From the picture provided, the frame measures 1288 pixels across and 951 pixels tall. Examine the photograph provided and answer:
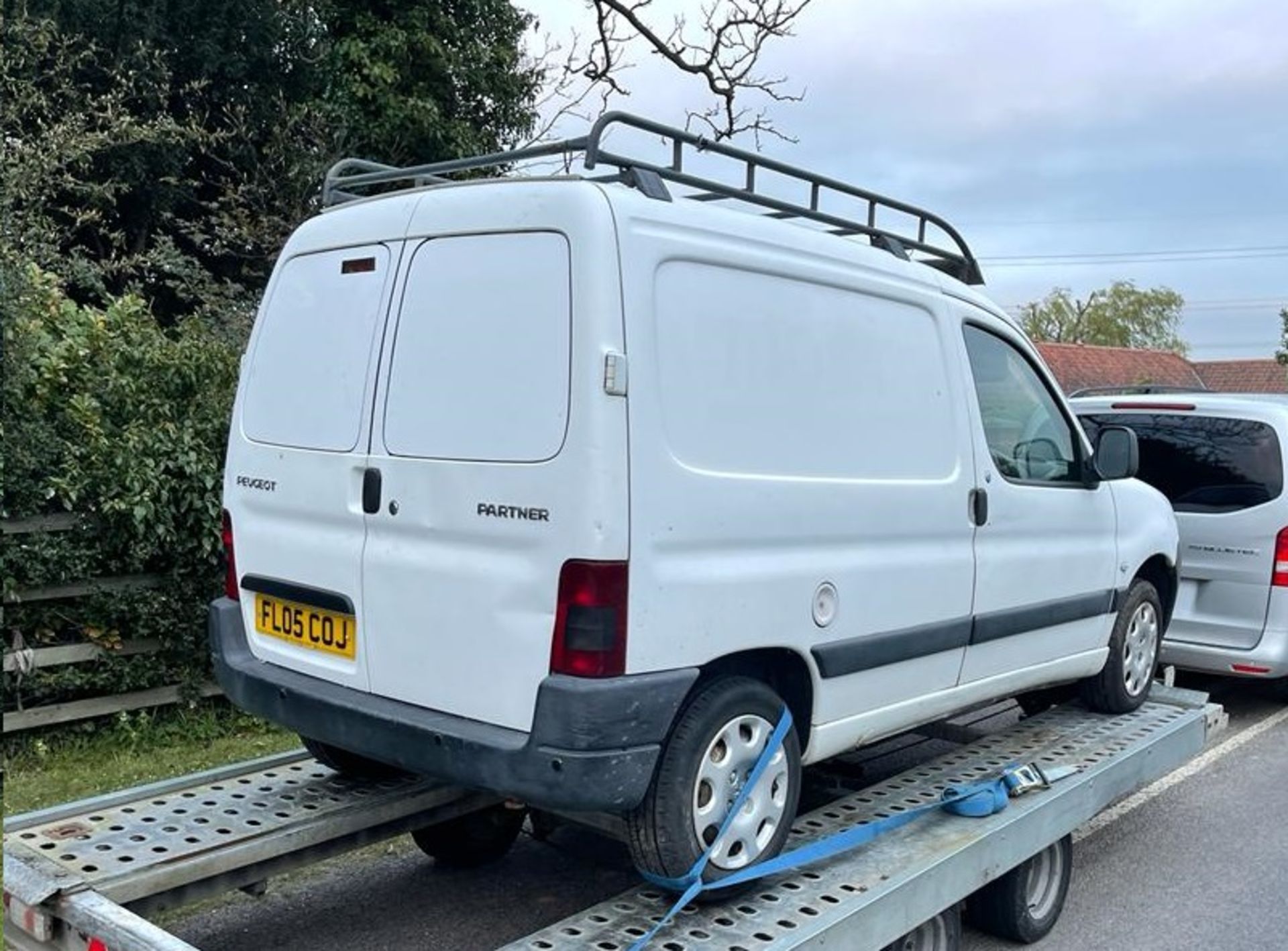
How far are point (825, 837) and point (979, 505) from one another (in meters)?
1.33

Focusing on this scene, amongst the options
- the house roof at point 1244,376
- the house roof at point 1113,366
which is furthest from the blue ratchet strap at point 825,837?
the house roof at point 1244,376

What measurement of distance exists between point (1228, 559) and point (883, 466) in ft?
12.6

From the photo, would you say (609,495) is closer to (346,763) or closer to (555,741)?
(555,741)

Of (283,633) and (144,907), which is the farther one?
(283,633)

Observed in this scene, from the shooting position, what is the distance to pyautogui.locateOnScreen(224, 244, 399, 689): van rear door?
330 centimetres

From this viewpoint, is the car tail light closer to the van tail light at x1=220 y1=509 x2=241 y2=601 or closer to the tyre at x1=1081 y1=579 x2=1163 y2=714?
the van tail light at x1=220 y1=509 x2=241 y2=601

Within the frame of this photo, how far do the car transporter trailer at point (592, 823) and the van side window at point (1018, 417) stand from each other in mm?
1142

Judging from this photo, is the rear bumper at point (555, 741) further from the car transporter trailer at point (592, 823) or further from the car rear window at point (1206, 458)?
the car rear window at point (1206, 458)

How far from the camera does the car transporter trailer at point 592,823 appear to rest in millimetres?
2854

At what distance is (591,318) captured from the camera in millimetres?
2850

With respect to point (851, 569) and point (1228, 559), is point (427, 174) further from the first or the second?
point (1228, 559)

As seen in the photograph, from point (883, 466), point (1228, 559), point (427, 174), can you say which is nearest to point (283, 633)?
point (427, 174)

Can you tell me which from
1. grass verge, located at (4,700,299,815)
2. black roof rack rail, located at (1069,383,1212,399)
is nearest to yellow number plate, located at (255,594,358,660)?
grass verge, located at (4,700,299,815)

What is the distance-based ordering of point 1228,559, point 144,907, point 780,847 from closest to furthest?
point 144,907, point 780,847, point 1228,559
